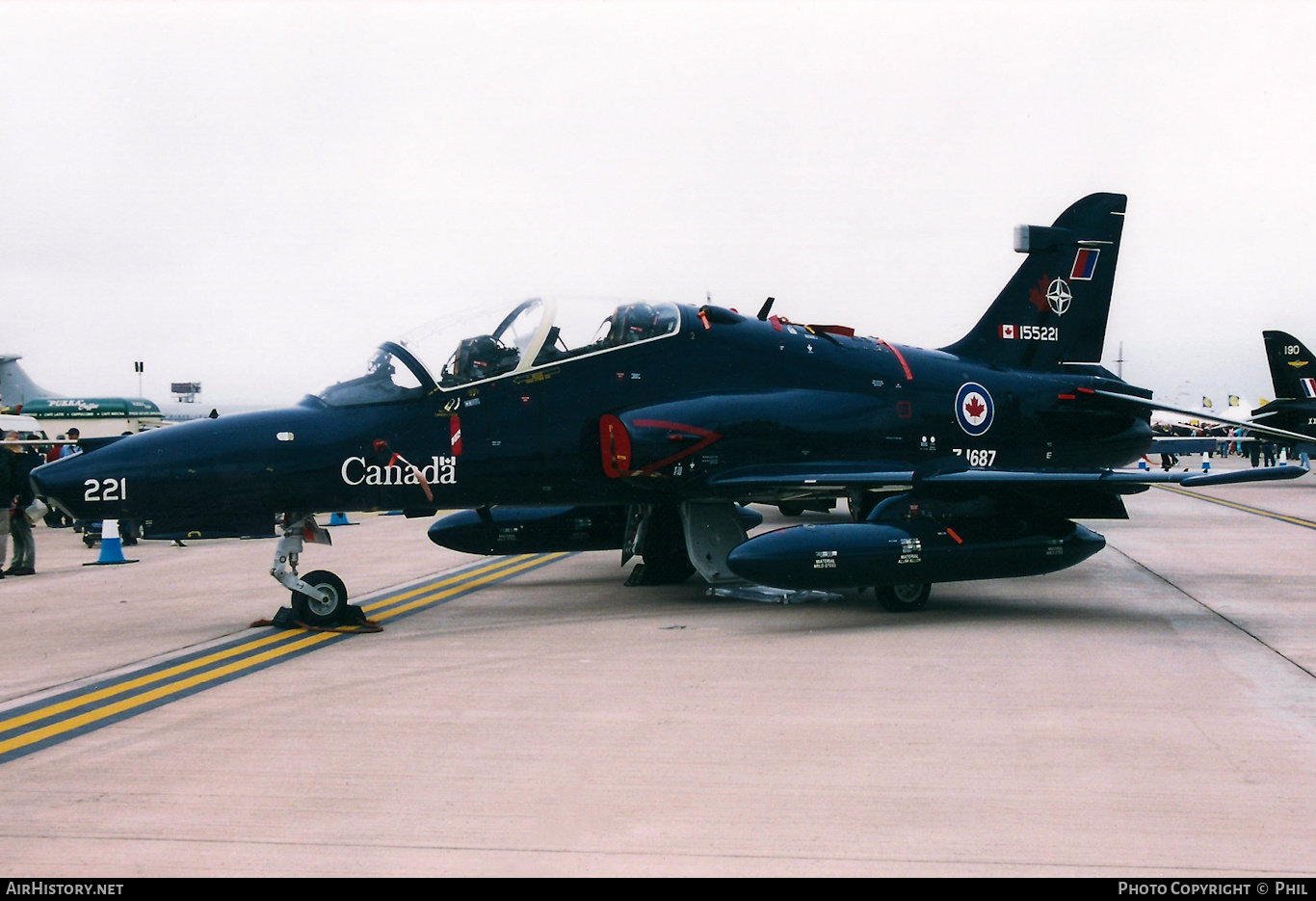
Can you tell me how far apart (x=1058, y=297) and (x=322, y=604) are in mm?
10057

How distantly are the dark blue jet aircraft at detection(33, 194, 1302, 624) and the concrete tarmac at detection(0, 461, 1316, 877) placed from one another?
0.72 metres

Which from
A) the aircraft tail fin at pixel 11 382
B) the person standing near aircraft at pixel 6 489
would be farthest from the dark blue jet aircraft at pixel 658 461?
the aircraft tail fin at pixel 11 382

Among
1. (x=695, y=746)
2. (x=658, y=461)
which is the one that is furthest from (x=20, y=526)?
(x=695, y=746)

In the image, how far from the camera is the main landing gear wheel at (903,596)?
1015 centimetres

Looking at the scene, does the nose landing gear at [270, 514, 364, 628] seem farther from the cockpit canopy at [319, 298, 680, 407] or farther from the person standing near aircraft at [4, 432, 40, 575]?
the person standing near aircraft at [4, 432, 40, 575]

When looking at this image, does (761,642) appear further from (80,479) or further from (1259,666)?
(80,479)

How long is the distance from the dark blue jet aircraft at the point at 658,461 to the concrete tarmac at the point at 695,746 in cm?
A: 72

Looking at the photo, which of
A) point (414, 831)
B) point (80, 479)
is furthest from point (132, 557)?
point (414, 831)

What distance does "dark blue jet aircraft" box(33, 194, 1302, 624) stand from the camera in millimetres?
9055

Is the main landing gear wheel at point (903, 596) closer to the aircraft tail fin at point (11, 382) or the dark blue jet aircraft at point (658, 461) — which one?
the dark blue jet aircraft at point (658, 461)

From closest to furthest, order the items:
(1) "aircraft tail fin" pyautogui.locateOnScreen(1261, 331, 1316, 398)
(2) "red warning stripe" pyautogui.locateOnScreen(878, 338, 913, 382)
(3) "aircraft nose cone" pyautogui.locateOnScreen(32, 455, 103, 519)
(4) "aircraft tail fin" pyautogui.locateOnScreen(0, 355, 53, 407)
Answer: (3) "aircraft nose cone" pyautogui.locateOnScreen(32, 455, 103, 519) < (2) "red warning stripe" pyautogui.locateOnScreen(878, 338, 913, 382) < (1) "aircraft tail fin" pyautogui.locateOnScreen(1261, 331, 1316, 398) < (4) "aircraft tail fin" pyautogui.locateOnScreen(0, 355, 53, 407)

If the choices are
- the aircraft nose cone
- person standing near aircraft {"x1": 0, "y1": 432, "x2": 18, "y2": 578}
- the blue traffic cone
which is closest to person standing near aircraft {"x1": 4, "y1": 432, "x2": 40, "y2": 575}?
person standing near aircraft {"x1": 0, "y1": 432, "x2": 18, "y2": 578}

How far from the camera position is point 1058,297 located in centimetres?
1436

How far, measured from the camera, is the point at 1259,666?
24.8 ft
